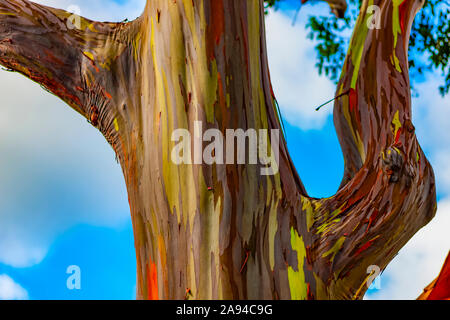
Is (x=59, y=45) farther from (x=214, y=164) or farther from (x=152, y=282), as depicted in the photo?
(x=152, y=282)

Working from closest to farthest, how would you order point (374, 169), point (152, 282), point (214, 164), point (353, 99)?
point (214, 164) < point (152, 282) < point (374, 169) < point (353, 99)

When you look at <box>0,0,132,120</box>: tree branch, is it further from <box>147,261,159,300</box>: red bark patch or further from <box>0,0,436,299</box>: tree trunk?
<box>147,261,159,300</box>: red bark patch

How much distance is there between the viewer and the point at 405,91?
2.89 m

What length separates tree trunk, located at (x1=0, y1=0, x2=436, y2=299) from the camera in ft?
6.88

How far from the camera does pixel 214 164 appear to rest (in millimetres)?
2141

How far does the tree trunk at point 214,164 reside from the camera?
2096 millimetres

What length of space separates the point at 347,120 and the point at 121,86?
1474mm

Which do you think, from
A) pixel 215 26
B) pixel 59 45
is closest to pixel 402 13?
pixel 215 26
